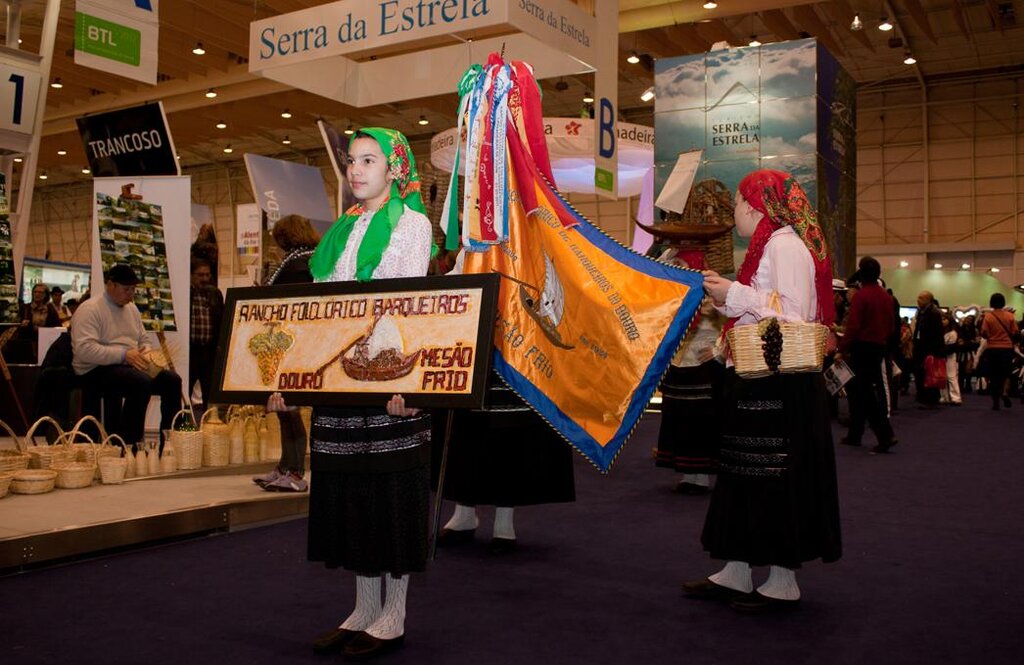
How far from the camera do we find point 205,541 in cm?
456

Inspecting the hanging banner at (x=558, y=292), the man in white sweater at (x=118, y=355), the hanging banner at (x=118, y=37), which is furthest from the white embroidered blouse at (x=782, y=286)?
the hanging banner at (x=118, y=37)

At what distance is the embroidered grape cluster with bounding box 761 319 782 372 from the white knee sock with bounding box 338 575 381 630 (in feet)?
4.99

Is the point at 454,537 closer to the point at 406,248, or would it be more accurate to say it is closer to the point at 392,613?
the point at 392,613

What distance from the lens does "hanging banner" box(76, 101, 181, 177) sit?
284 inches

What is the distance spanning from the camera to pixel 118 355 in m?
6.17

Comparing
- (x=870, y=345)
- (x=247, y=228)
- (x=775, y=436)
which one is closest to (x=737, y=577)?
(x=775, y=436)

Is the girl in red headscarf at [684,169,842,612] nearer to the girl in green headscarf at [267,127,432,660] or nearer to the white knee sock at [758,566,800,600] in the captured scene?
the white knee sock at [758,566,800,600]

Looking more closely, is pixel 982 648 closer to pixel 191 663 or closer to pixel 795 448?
pixel 795 448

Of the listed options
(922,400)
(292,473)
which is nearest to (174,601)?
(292,473)

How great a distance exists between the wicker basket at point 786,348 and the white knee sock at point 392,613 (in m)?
1.39

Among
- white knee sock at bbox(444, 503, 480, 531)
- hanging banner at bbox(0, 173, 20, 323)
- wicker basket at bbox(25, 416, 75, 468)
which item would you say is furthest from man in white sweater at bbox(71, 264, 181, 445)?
white knee sock at bbox(444, 503, 480, 531)

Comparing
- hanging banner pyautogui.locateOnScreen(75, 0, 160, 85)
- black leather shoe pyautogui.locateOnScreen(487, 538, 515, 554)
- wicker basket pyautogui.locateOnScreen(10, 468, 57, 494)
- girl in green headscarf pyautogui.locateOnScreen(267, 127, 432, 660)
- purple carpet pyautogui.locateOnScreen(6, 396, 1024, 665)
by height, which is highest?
hanging banner pyautogui.locateOnScreen(75, 0, 160, 85)

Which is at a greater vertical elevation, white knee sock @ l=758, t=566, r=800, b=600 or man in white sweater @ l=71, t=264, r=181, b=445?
man in white sweater @ l=71, t=264, r=181, b=445

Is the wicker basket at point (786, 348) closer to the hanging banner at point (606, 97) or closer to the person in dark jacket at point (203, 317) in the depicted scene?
the hanging banner at point (606, 97)
